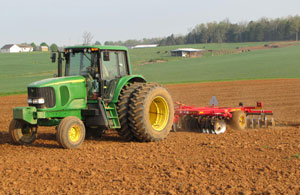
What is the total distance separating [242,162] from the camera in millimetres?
6461

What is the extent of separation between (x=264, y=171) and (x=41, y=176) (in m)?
3.45

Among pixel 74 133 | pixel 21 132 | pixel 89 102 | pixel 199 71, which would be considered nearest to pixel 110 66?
pixel 89 102

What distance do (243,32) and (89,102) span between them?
108956 millimetres

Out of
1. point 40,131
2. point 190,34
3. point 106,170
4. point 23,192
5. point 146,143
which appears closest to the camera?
point 23,192

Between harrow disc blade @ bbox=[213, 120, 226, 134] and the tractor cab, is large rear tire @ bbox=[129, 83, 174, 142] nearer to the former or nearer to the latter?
the tractor cab

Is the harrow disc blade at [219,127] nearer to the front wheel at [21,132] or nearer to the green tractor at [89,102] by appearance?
the green tractor at [89,102]

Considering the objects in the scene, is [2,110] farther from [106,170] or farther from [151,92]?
[106,170]

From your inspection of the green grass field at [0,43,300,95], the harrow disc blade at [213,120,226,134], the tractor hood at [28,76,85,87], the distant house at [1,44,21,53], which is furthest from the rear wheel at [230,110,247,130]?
the distant house at [1,44,21,53]

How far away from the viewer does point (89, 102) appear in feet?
28.9

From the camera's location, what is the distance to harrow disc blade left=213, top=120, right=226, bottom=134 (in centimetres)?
1077

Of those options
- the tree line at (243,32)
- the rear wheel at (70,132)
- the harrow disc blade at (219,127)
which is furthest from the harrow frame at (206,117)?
the tree line at (243,32)

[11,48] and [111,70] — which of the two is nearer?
[111,70]

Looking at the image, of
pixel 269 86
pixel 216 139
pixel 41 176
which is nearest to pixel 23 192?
pixel 41 176

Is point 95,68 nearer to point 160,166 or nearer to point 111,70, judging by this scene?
point 111,70
